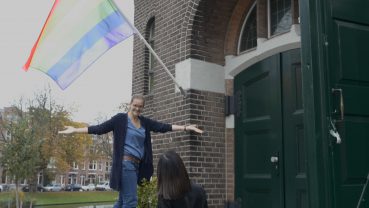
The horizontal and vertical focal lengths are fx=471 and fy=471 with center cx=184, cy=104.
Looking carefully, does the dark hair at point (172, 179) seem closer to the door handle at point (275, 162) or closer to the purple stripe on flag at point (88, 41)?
the door handle at point (275, 162)

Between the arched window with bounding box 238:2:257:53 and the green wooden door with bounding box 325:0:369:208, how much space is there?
3.71m

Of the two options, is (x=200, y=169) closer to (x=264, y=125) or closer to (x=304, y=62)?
(x=264, y=125)

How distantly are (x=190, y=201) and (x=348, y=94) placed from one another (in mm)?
1324

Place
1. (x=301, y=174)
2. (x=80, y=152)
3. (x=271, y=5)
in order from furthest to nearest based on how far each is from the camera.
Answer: (x=80, y=152), (x=271, y=5), (x=301, y=174)

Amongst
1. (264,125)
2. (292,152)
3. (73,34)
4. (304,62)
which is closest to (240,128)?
(264,125)

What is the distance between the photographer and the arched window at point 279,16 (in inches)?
257

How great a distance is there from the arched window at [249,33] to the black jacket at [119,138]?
2.26 m

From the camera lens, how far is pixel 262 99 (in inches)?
261

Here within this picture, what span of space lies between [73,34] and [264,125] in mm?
2903

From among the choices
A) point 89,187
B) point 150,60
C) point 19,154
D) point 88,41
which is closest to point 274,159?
point 88,41

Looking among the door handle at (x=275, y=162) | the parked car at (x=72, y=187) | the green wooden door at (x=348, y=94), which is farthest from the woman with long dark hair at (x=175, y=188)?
the parked car at (x=72, y=187)

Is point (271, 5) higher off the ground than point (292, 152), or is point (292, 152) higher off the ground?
point (271, 5)

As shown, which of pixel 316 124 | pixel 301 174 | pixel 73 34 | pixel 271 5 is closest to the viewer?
pixel 316 124

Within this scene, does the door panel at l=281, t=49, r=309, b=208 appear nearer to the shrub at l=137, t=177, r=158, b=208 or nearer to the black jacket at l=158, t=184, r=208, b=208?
the shrub at l=137, t=177, r=158, b=208
